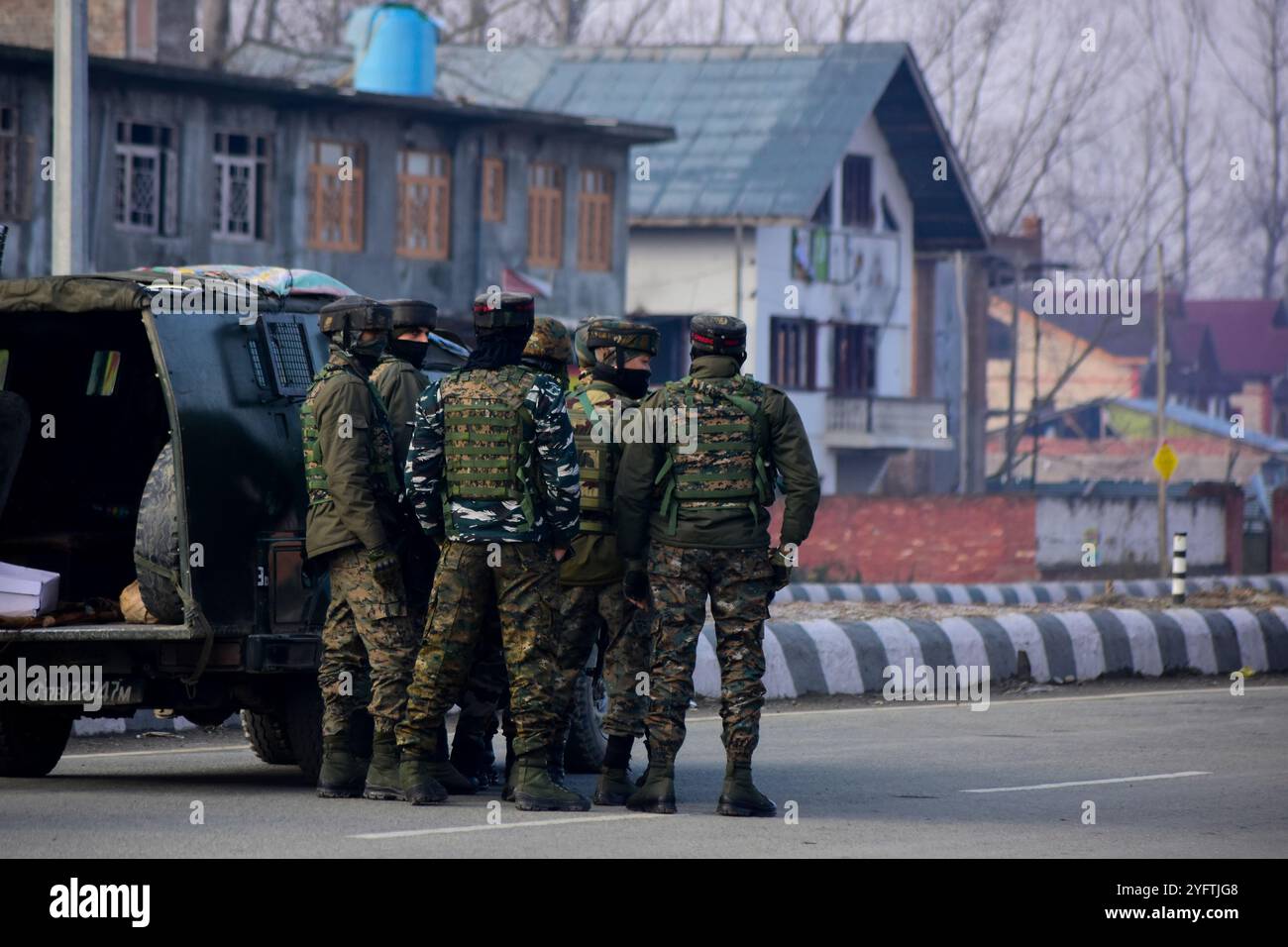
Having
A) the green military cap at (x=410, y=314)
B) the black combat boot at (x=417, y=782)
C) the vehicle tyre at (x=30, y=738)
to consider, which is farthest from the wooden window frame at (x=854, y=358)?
the black combat boot at (x=417, y=782)

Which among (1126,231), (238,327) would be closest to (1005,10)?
(1126,231)

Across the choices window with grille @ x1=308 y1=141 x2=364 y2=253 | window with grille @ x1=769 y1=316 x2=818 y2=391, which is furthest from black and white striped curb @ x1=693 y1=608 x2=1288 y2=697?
window with grille @ x1=769 y1=316 x2=818 y2=391

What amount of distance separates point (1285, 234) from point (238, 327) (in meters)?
92.2

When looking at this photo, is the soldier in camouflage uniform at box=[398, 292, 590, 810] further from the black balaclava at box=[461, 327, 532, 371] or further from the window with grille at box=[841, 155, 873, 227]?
the window with grille at box=[841, 155, 873, 227]

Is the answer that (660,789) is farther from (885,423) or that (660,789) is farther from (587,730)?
(885,423)

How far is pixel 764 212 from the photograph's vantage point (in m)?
46.5

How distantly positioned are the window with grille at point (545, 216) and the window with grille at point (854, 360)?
33.3 feet

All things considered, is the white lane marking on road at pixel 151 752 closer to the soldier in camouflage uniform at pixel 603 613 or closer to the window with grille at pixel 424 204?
the soldier in camouflage uniform at pixel 603 613

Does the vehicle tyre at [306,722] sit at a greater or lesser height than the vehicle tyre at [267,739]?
greater

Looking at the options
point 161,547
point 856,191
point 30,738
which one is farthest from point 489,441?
point 856,191

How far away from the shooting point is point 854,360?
52.1 meters

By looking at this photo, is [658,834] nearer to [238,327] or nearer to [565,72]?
[238,327]

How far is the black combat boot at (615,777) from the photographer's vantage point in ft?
33.2
